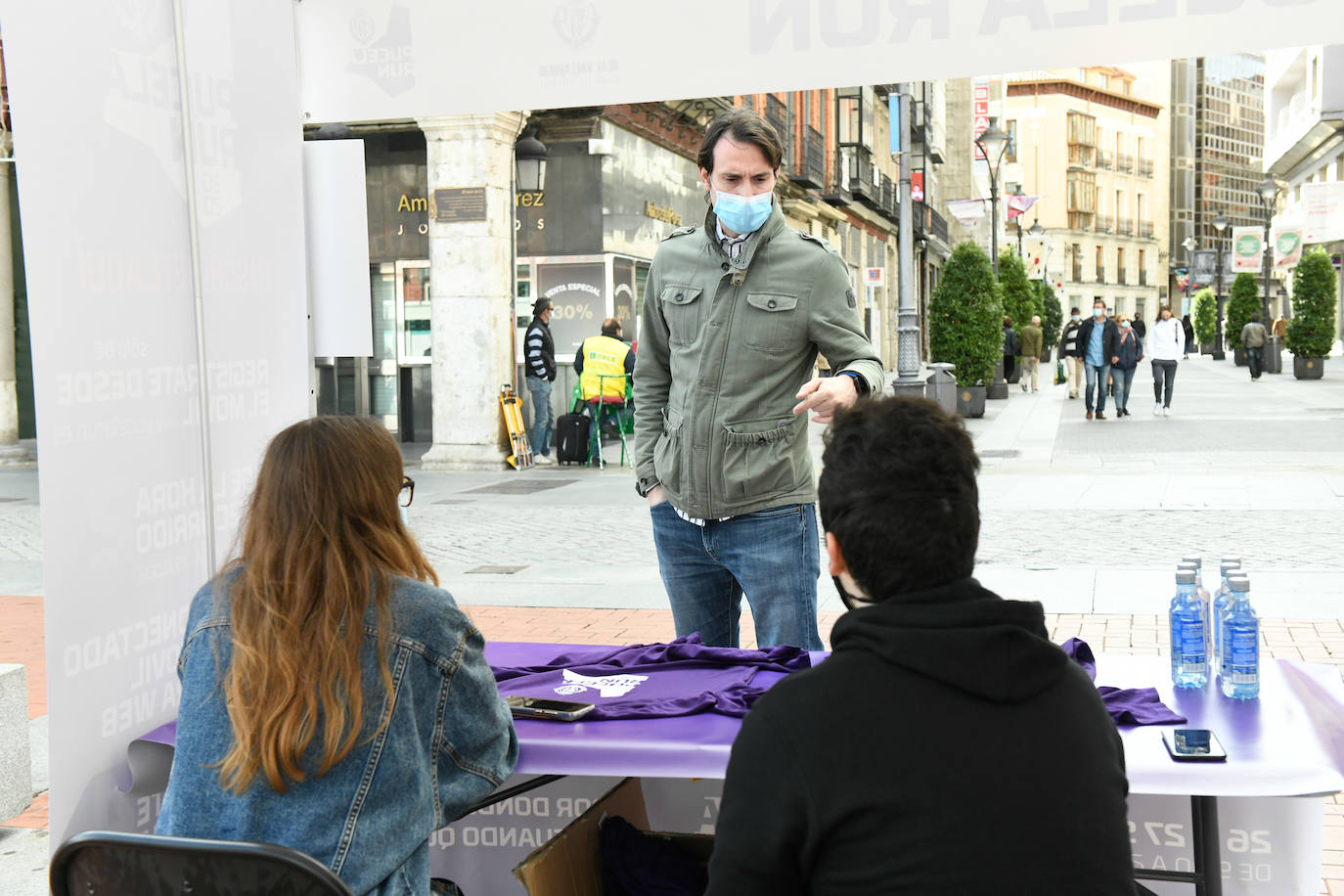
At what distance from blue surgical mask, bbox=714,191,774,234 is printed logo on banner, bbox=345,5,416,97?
3.48 feet

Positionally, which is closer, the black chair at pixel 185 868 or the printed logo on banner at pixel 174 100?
the black chair at pixel 185 868

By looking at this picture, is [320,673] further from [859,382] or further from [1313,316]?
[1313,316]

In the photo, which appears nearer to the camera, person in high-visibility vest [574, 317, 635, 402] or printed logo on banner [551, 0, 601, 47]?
printed logo on banner [551, 0, 601, 47]

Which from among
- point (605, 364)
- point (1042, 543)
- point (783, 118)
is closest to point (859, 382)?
point (1042, 543)

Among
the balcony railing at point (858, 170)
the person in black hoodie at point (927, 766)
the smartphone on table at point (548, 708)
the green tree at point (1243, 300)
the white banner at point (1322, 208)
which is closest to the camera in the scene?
the person in black hoodie at point (927, 766)

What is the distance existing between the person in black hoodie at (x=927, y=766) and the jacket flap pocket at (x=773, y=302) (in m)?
1.76

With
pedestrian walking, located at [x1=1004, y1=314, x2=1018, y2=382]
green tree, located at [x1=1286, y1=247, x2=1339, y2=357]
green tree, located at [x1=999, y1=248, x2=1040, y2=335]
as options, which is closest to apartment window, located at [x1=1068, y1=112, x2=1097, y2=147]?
green tree, located at [x1=999, y1=248, x2=1040, y2=335]

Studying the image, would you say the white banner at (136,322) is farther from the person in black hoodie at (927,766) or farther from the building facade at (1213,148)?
the building facade at (1213,148)

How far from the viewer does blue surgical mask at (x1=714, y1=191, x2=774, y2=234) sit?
3.36m

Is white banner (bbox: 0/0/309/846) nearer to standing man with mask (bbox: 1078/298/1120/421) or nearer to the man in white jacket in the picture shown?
standing man with mask (bbox: 1078/298/1120/421)

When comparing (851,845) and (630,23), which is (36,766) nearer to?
(630,23)

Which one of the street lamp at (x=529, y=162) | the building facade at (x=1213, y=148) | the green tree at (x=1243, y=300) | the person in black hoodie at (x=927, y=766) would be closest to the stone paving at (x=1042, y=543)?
the person in black hoodie at (x=927, y=766)

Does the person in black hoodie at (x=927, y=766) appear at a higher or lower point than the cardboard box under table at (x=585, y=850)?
higher

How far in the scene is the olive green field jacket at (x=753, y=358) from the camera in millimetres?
3422
